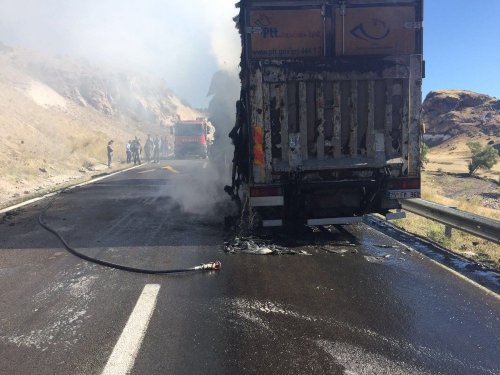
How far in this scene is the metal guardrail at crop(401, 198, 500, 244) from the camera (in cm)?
616

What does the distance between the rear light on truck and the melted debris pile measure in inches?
30.2

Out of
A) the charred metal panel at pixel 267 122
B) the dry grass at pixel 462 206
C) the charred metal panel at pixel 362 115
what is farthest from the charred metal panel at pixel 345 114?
the dry grass at pixel 462 206

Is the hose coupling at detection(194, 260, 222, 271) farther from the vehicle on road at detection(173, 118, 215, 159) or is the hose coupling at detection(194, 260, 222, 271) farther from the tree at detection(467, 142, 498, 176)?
the vehicle on road at detection(173, 118, 215, 159)

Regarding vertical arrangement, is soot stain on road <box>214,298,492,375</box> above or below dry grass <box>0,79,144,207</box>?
below

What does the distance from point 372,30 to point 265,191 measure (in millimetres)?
2858

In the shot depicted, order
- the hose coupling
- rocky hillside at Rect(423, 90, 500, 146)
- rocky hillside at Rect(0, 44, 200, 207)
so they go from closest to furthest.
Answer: the hose coupling → rocky hillside at Rect(0, 44, 200, 207) → rocky hillside at Rect(423, 90, 500, 146)

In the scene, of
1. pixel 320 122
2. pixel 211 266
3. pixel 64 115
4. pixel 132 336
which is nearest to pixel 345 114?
pixel 320 122

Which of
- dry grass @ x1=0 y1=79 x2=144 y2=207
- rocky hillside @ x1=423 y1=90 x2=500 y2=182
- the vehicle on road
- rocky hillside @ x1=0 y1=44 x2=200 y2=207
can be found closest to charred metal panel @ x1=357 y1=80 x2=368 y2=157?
dry grass @ x1=0 y1=79 x2=144 y2=207

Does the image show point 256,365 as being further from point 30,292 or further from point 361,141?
point 361,141

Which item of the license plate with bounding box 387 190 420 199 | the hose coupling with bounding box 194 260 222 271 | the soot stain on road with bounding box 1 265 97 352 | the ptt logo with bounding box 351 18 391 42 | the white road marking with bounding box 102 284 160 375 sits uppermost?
the ptt logo with bounding box 351 18 391 42

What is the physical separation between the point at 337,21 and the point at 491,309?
4397mm

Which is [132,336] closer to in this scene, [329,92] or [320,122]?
[320,122]

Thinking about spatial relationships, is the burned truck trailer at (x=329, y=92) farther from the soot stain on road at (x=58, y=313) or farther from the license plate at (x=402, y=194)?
the soot stain on road at (x=58, y=313)

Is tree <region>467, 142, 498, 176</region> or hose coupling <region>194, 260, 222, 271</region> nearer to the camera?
hose coupling <region>194, 260, 222, 271</region>
